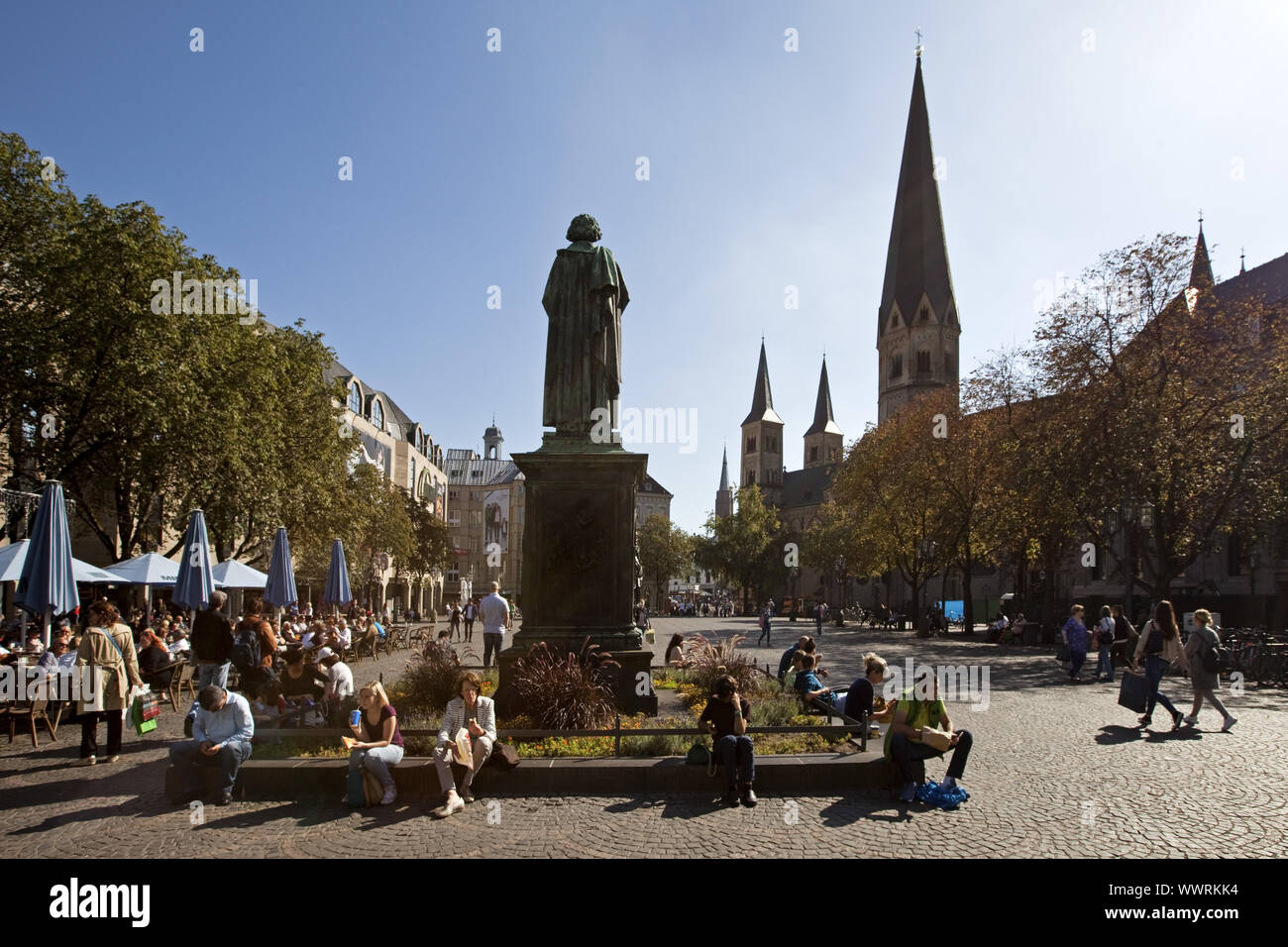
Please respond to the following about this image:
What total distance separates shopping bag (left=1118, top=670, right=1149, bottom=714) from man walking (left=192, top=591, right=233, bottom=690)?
12.0 m

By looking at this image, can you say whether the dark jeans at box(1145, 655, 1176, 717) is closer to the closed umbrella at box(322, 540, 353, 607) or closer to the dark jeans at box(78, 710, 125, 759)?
the dark jeans at box(78, 710, 125, 759)

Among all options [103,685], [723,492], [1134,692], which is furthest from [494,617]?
[723,492]

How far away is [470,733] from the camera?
8.18 m

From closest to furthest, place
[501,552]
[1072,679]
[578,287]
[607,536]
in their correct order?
[607,536] < [578,287] < [1072,679] < [501,552]

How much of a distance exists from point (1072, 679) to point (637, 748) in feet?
48.8

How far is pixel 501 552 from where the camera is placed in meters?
82.4

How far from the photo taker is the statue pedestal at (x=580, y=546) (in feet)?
36.4

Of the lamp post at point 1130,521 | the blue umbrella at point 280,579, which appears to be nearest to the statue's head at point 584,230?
the blue umbrella at point 280,579

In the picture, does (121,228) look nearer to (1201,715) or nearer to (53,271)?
(53,271)

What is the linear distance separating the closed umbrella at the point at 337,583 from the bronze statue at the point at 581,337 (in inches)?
480

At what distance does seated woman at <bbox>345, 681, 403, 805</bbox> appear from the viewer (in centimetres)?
782

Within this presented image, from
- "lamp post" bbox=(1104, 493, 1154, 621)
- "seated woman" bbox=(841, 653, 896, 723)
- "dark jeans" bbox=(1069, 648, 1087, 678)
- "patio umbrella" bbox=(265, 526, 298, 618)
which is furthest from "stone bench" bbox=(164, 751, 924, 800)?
"lamp post" bbox=(1104, 493, 1154, 621)

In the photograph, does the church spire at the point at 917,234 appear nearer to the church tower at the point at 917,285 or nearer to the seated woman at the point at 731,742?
the church tower at the point at 917,285
